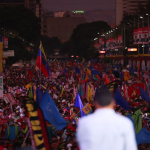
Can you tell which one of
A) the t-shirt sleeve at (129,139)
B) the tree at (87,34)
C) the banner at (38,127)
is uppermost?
the tree at (87,34)

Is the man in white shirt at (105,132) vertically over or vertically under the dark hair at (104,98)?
under

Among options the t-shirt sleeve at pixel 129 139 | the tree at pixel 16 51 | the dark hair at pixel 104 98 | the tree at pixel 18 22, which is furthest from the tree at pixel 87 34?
the t-shirt sleeve at pixel 129 139

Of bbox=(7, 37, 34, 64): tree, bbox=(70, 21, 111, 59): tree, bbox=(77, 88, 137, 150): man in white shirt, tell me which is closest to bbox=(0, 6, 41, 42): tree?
bbox=(7, 37, 34, 64): tree

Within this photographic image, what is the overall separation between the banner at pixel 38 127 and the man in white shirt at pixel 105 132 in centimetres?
243

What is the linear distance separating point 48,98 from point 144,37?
47.6 meters

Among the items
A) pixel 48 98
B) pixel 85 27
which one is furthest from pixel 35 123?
pixel 85 27

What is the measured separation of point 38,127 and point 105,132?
269 cm

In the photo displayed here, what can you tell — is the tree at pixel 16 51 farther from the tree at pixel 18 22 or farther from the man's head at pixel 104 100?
the man's head at pixel 104 100

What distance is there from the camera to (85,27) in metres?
161

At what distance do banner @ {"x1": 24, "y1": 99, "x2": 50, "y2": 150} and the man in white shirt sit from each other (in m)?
2.43

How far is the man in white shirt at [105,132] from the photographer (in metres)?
4.12

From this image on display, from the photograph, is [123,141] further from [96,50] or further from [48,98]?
[96,50]

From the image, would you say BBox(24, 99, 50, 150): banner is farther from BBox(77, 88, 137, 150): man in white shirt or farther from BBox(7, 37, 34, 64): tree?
BBox(7, 37, 34, 64): tree

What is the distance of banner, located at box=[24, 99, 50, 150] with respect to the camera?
21.6 ft
